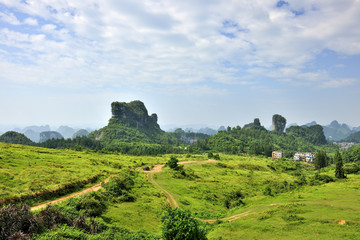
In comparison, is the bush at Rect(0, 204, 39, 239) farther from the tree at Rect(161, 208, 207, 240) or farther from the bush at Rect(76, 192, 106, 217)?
the tree at Rect(161, 208, 207, 240)

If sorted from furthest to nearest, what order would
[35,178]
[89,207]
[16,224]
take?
1. [35,178]
2. [89,207]
3. [16,224]

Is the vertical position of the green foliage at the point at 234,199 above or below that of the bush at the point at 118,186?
below

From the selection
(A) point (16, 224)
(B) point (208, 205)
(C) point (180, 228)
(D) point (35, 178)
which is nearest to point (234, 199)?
(B) point (208, 205)

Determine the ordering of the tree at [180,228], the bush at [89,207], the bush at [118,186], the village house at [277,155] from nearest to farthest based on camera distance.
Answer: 1. the tree at [180,228]
2. the bush at [89,207]
3. the bush at [118,186]
4. the village house at [277,155]

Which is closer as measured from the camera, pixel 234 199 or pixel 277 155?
pixel 234 199

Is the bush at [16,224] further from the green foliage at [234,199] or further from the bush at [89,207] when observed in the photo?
the green foliage at [234,199]

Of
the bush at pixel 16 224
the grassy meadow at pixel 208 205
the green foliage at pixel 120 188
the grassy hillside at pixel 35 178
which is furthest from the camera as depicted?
the green foliage at pixel 120 188

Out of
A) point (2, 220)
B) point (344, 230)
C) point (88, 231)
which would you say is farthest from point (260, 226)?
point (2, 220)

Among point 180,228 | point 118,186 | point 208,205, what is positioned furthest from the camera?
point 208,205

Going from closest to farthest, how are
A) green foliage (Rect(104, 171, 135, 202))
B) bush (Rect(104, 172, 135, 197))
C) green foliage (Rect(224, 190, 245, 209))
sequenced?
green foliage (Rect(104, 171, 135, 202))
bush (Rect(104, 172, 135, 197))
green foliage (Rect(224, 190, 245, 209))

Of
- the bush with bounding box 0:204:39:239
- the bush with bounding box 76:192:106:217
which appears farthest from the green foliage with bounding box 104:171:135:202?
the bush with bounding box 0:204:39:239

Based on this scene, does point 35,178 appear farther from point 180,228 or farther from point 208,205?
point 208,205

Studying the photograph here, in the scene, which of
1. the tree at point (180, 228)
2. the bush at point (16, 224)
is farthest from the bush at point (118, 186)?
the tree at point (180, 228)

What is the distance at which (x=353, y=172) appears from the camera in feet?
295
